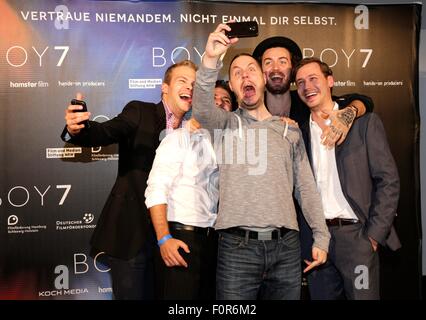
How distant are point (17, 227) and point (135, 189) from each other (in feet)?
2.90

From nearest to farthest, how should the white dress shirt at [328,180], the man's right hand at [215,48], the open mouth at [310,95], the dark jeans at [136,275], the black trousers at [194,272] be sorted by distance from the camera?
1. the man's right hand at [215,48]
2. the black trousers at [194,272]
3. the dark jeans at [136,275]
4. the white dress shirt at [328,180]
5. the open mouth at [310,95]

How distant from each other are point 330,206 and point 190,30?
1.61 meters

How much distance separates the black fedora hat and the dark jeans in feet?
5.00

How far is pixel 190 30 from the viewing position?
3357 millimetres

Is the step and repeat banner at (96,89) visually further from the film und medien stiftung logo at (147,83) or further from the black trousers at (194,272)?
the black trousers at (194,272)

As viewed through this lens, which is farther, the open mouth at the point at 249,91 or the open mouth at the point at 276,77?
the open mouth at the point at 276,77

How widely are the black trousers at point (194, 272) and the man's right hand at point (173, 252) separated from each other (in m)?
0.03

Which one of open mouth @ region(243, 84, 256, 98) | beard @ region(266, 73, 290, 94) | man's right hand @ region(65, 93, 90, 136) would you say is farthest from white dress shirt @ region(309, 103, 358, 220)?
man's right hand @ region(65, 93, 90, 136)

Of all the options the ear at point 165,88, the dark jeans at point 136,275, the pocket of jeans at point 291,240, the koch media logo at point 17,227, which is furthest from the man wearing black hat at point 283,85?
the koch media logo at point 17,227

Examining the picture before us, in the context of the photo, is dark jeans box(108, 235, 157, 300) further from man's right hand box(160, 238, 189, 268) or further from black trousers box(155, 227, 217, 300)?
man's right hand box(160, 238, 189, 268)

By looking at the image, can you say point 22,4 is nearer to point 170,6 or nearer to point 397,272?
point 170,6

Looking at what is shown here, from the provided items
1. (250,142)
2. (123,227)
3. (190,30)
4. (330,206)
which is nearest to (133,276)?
(123,227)

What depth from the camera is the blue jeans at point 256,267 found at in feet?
8.39

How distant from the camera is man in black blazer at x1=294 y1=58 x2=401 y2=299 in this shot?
3070 mm
